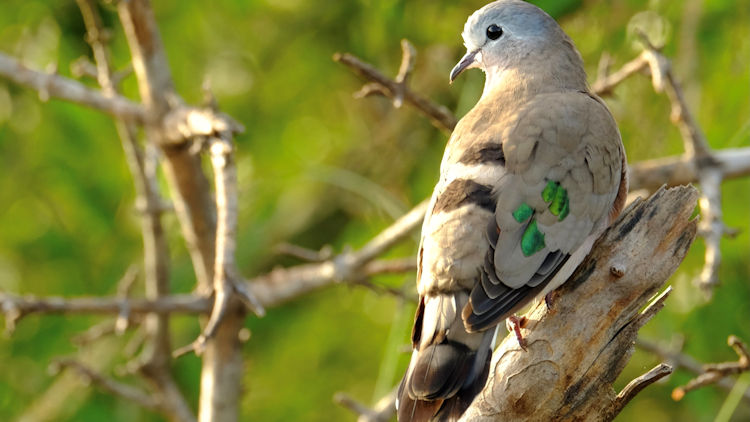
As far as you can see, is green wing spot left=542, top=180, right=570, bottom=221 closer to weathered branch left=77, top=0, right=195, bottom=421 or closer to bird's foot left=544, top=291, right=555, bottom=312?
bird's foot left=544, top=291, right=555, bottom=312

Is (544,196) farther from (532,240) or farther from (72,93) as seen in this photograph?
(72,93)

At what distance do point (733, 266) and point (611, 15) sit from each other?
56.4 inches

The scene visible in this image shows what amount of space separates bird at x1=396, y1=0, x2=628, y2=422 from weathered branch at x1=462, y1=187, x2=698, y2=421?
0.20 ft

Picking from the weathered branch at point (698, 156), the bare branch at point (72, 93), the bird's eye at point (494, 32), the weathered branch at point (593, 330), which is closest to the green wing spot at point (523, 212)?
the weathered branch at point (593, 330)

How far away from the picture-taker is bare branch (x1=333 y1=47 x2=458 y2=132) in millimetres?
3469

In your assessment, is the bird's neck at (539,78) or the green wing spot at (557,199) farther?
the bird's neck at (539,78)

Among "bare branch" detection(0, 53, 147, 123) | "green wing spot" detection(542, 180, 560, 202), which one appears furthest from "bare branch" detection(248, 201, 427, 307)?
"green wing spot" detection(542, 180, 560, 202)

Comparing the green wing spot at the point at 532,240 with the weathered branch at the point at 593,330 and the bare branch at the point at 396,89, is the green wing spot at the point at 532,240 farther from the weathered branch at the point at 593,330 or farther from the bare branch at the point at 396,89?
the bare branch at the point at 396,89

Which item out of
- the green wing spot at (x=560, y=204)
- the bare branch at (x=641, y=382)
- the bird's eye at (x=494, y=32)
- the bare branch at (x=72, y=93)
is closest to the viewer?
the bare branch at (x=641, y=382)

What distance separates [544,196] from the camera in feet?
9.80

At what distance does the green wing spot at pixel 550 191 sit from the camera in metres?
2.99

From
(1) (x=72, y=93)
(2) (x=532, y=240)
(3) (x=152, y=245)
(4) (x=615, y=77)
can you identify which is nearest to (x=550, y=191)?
(2) (x=532, y=240)

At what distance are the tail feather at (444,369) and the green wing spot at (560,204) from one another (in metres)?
0.38

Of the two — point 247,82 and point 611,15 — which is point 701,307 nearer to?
point 611,15
